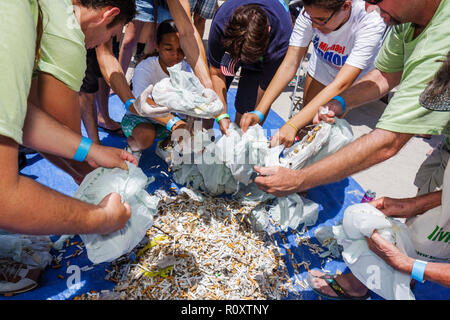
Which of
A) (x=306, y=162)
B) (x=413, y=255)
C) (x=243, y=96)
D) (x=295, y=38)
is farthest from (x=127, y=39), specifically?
(x=413, y=255)

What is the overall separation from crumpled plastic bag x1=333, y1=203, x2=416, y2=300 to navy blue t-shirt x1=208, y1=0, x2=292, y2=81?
5.00 ft

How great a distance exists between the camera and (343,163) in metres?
1.53

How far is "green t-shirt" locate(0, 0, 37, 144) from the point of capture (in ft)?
2.64

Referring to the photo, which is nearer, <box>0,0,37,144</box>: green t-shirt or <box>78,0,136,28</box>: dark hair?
<box>0,0,37,144</box>: green t-shirt

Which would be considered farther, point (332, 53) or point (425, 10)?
point (332, 53)

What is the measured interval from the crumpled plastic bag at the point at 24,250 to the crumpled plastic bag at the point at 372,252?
1.74 meters

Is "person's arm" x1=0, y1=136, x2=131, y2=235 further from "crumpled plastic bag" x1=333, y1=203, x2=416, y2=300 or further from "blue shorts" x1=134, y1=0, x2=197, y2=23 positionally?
"blue shorts" x1=134, y1=0, x2=197, y2=23

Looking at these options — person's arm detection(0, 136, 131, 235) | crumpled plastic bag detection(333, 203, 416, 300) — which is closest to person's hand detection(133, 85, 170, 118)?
person's arm detection(0, 136, 131, 235)

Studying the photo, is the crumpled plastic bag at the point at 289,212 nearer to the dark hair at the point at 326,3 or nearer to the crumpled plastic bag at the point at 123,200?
the crumpled plastic bag at the point at 123,200

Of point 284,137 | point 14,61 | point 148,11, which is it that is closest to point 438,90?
point 284,137

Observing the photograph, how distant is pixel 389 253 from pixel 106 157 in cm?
152

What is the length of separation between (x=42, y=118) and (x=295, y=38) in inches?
74.8

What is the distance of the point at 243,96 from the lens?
287cm

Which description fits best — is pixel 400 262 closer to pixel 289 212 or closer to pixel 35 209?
pixel 289 212
